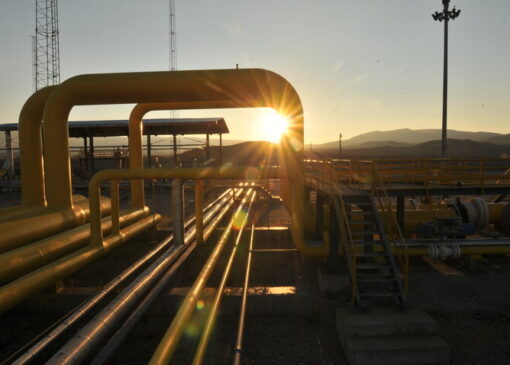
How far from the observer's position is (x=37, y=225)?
802 cm

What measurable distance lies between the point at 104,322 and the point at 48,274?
2.34 metres

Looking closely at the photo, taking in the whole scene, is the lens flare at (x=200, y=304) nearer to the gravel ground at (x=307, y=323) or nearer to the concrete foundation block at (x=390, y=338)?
the gravel ground at (x=307, y=323)

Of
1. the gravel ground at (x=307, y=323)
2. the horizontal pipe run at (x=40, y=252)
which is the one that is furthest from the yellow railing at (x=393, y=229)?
the horizontal pipe run at (x=40, y=252)

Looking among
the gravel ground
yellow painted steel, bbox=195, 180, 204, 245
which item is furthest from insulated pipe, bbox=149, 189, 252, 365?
yellow painted steel, bbox=195, 180, 204, 245

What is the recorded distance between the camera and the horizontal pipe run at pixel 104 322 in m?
4.35

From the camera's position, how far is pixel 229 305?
24.9 feet

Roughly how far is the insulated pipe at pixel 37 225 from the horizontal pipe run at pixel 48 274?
1017 mm

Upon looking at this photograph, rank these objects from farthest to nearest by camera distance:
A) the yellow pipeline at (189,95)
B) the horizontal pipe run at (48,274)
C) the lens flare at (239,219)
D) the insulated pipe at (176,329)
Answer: the lens flare at (239,219) → the yellow pipeline at (189,95) → the horizontal pipe run at (48,274) → the insulated pipe at (176,329)

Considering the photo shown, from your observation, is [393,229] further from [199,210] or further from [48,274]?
[48,274]

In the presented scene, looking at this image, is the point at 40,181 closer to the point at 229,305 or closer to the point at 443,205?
the point at 229,305

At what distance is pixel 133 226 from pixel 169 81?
5354 mm

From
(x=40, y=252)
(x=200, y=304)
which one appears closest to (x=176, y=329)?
(x=200, y=304)

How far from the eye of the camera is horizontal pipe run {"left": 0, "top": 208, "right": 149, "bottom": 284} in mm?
6316

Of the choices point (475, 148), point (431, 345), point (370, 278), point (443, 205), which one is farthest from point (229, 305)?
point (475, 148)
